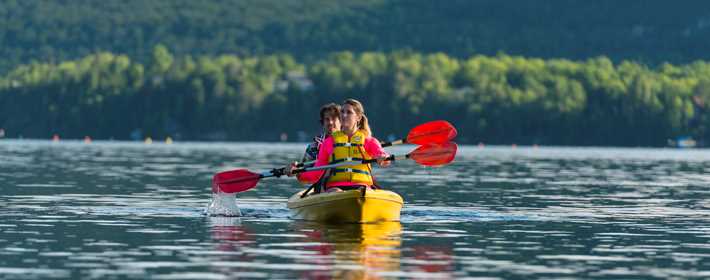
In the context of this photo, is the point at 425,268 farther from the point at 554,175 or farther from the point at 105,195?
the point at 554,175

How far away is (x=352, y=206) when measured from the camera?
3531 cm

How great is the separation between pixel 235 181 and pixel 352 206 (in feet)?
14.7

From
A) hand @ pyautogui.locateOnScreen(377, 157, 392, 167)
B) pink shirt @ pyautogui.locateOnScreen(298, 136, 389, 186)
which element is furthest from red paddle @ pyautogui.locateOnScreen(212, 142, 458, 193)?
pink shirt @ pyautogui.locateOnScreen(298, 136, 389, 186)

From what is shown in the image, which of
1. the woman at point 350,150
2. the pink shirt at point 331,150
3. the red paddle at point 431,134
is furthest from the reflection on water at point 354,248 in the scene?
the red paddle at point 431,134

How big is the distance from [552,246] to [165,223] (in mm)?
8715

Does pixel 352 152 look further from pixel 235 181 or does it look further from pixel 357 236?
pixel 235 181

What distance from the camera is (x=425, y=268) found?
26.3 meters

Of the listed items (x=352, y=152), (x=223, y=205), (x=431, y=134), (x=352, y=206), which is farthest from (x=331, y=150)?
(x=223, y=205)

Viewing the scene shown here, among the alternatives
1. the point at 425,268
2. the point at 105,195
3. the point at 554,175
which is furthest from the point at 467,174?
the point at 425,268

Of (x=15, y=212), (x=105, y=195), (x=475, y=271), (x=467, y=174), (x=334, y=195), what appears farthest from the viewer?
(x=467, y=174)

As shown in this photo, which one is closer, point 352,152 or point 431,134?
point 352,152

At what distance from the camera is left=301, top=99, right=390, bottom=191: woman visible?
35.2 metres

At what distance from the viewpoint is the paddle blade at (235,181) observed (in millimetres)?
38938

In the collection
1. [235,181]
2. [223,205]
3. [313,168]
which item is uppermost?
[313,168]
